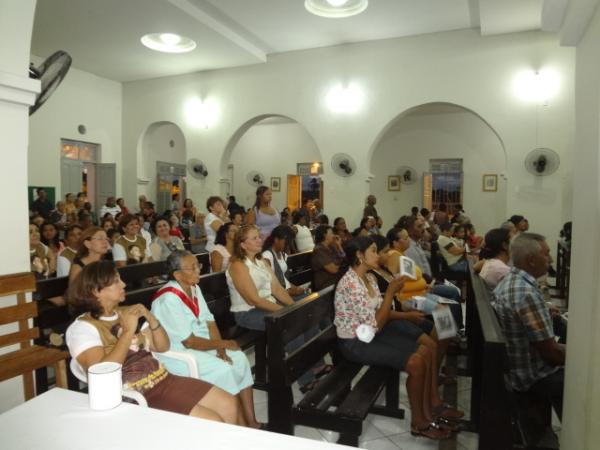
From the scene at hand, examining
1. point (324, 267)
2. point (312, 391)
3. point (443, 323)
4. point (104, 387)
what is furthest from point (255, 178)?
point (104, 387)

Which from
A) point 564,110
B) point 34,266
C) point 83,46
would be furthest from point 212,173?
point 564,110

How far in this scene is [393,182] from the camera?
Result: 13875 mm

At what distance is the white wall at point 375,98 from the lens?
7.98m

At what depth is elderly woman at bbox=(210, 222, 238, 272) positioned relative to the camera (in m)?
4.57

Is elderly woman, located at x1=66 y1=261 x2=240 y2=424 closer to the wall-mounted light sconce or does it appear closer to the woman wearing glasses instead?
the woman wearing glasses

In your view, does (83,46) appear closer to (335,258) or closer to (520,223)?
(335,258)

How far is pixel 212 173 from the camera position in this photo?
10.6m

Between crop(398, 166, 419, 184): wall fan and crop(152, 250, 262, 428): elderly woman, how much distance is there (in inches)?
454

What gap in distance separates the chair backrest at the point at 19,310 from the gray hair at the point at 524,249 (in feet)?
9.19

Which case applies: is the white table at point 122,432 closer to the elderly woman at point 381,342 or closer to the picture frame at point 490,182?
the elderly woman at point 381,342

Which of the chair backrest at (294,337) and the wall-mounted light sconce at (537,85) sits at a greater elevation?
the wall-mounted light sconce at (537,85)

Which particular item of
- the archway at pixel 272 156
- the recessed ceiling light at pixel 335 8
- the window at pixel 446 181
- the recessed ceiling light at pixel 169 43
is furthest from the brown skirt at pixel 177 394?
the archway at pixel 272 156

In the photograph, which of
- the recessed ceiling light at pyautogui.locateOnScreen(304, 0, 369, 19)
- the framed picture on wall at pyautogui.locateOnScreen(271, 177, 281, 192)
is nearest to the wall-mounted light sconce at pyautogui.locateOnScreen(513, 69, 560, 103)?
the recessed ceiling light at pyautogui.locateOnScreen(304, 0, 369, 19)

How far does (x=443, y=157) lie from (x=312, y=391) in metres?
11.9
